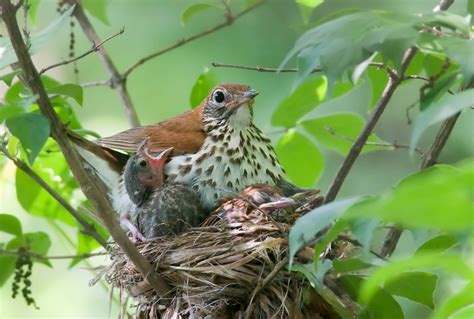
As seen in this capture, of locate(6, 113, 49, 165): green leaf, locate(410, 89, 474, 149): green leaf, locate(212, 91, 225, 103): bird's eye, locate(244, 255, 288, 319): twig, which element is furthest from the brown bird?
locate(410, 89, 474, 149): green leaf

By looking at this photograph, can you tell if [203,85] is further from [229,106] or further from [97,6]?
[97,6]

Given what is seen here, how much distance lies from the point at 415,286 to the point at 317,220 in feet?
3.10

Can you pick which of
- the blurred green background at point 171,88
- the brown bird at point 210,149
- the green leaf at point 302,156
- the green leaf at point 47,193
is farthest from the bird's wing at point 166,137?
the blurred green background at point 171,88

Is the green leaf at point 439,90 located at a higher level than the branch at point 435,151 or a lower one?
higher

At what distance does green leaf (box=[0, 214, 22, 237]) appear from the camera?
349cm

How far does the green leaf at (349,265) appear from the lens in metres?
2.24

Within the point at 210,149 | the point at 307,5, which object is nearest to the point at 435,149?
the point at 307,5

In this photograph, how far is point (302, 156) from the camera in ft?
11.7

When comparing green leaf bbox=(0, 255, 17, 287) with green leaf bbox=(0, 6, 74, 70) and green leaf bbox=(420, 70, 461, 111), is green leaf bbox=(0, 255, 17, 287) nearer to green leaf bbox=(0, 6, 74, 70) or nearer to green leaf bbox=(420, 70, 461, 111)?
green leaf bbox=(0, 6, 74, 70)

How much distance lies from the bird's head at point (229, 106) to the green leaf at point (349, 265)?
1.61 metres

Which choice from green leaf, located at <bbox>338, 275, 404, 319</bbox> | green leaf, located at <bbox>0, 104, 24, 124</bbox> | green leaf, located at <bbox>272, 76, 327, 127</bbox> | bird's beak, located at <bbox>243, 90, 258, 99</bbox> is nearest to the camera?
green leaf, located at <bbox>0, 104, 24, 124</bbox>

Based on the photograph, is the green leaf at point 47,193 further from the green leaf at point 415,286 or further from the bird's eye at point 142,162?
the green leaf at point 415,286

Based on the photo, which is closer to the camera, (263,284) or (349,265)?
A: (349,265)

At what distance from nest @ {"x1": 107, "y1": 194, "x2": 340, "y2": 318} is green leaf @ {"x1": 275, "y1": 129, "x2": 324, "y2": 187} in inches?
9.8
